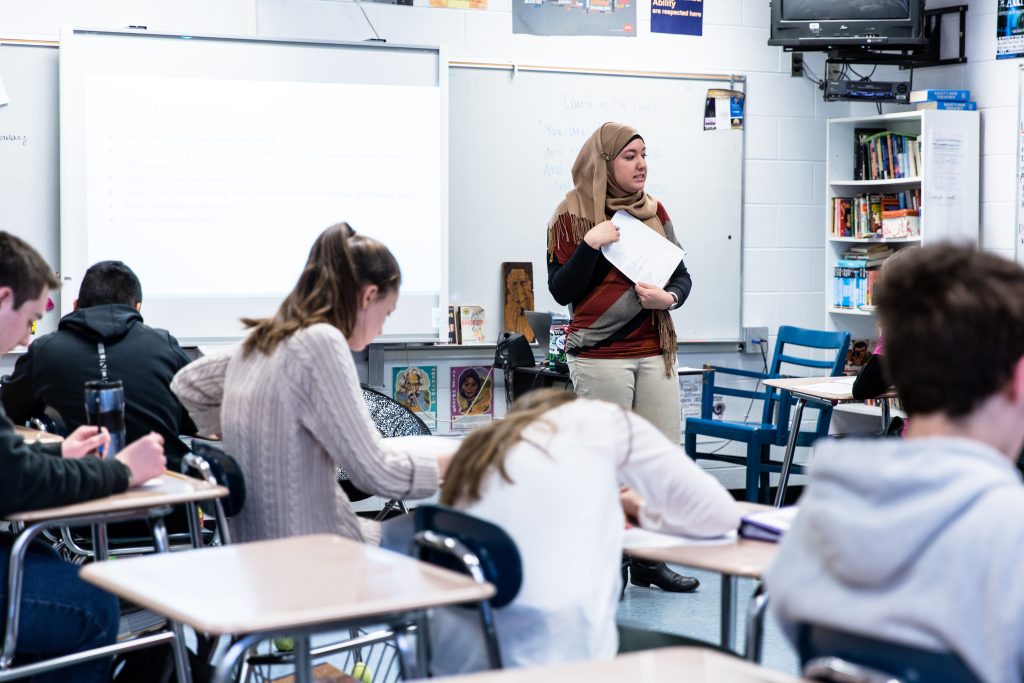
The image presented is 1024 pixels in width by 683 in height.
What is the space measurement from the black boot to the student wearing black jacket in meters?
1.61

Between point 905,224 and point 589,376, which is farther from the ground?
point 905,224

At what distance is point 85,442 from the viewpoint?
92.9 inches

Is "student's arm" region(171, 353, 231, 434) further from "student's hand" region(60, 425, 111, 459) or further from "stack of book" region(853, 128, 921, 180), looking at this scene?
"stack of book" region(853, 128, 921, 180)

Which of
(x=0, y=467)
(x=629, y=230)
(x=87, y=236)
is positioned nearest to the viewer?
(x=0, y=467)

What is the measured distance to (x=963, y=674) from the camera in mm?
1165

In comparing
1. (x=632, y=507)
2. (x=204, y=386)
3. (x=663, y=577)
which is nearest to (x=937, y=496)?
(x=632, y=507)

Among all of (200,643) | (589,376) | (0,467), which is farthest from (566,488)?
(589,376)

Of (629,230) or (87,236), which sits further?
(87,236)

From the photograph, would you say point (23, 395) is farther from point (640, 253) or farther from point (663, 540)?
point (663, 540)

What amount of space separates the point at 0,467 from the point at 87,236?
2.74 meters

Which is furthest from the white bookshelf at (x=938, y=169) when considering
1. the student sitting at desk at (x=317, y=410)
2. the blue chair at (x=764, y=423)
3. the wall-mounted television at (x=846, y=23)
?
the student sitting at desk at (x=317, y=410)

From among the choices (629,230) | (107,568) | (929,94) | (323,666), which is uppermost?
(929,94)

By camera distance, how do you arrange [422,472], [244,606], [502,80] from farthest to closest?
[502,80] < [422,472] < [244,606]

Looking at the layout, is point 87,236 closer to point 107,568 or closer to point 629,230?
point 629,230
